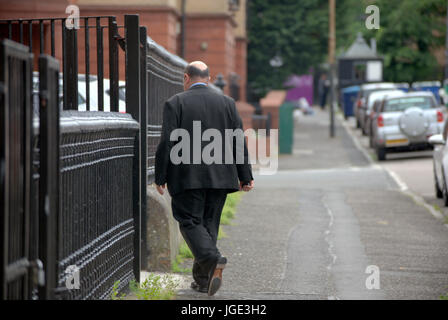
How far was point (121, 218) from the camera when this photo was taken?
6812 mm

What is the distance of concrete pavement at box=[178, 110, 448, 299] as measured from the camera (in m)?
7.39

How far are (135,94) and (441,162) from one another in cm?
799

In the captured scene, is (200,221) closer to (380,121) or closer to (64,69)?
(64,69)

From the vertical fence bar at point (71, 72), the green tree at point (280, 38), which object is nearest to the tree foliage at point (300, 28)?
the green tree at point (280, 38)

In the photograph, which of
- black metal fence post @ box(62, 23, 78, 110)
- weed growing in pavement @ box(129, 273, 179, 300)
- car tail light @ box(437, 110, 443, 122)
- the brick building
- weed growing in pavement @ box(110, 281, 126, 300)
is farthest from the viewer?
car tail light @ box(437, 110, 443, 122)

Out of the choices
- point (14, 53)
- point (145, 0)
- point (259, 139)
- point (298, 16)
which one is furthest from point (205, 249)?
point (298, 16)

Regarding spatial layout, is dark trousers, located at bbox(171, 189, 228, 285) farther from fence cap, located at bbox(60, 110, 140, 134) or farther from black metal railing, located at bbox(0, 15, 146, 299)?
fence cap, located at bbox(60, 110, 140, 134)

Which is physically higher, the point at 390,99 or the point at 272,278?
→ the point at 390,99

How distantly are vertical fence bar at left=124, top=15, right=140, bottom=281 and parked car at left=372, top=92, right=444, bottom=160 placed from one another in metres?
17.7

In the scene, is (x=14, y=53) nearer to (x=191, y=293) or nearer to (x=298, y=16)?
(x=191, y=293)

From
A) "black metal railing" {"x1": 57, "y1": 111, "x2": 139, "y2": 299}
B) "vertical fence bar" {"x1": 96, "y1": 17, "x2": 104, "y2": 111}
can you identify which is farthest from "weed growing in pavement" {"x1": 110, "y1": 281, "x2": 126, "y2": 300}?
"vertical fence bar" {"x1": 96, "y1": 17, "x2": 104, "y2": 111}

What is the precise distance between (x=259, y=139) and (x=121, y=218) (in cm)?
1982

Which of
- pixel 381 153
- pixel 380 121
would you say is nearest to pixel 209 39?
pixel 380 121
